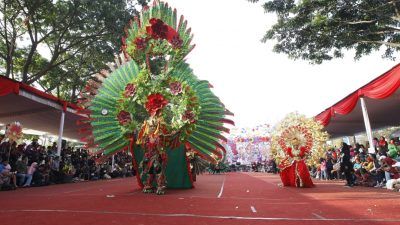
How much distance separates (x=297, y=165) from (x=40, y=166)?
394 inches

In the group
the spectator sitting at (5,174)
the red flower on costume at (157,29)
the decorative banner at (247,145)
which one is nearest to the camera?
the red flower on costume at (157,29)

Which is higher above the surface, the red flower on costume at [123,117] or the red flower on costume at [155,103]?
the red flower on costume at [155,103]

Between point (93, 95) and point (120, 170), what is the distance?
587 inches

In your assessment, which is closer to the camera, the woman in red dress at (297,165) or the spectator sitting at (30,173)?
the woman in red dress at (297,165)

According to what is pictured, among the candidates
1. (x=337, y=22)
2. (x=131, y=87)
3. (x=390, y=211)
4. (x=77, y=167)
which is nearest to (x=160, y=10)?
(x=131, y=87)

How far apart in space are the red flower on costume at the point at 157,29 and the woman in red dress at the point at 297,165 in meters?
5.37

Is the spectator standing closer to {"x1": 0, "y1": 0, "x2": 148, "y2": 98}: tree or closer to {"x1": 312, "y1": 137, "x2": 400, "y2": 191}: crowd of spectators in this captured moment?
{"x1": 312, "y1": 137, "x2": 400, "y2": 191}: crowd of spectators

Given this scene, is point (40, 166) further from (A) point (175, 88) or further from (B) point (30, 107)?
(A) point (175, 88)

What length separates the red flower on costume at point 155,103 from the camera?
28.1 ft

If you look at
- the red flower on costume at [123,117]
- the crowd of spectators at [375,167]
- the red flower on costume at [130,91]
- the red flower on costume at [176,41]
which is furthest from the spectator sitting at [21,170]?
the crowd of spectators at [375,167]

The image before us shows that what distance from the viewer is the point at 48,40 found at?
21.0 metres

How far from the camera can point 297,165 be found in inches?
434

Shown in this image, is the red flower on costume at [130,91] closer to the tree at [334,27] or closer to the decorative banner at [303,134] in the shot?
the decorative banner at [303,134]

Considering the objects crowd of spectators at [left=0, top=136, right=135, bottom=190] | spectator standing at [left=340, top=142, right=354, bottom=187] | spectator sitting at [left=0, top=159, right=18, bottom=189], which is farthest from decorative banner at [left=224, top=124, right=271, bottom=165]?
spectator sitting at [left=0, top=159, right=18, bottom=189]
